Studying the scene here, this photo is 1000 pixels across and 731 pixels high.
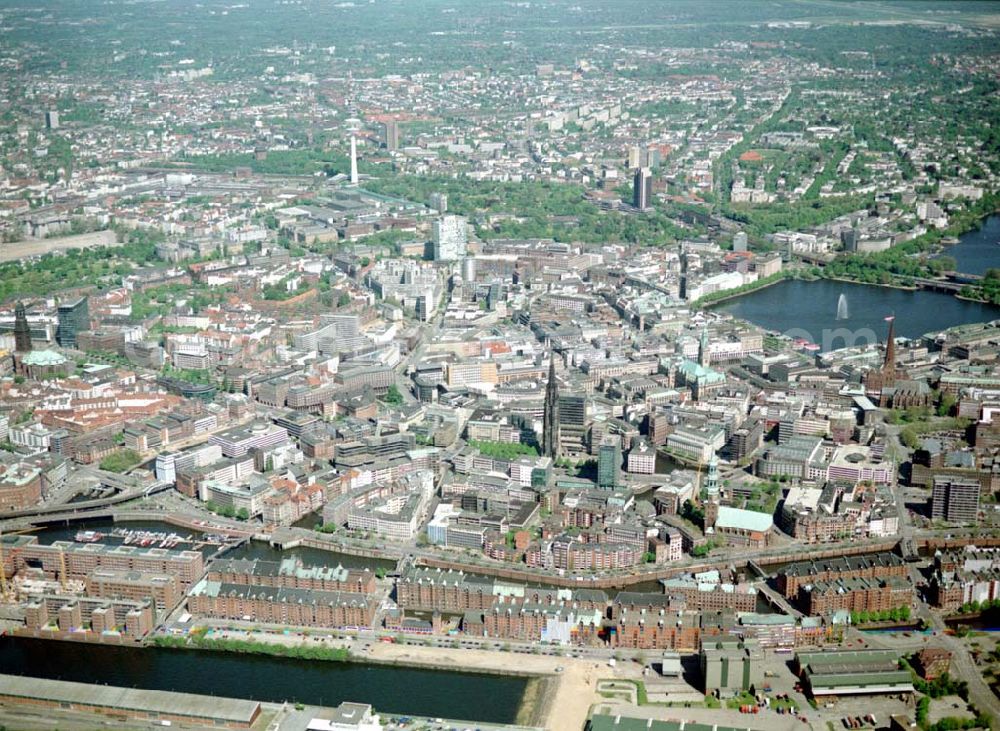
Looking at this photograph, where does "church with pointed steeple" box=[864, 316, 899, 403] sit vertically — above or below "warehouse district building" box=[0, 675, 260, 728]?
above

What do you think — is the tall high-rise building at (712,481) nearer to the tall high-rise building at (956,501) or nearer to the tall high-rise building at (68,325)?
the tall high-rise building at (956,501)

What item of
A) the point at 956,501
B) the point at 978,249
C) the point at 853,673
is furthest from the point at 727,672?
the point at 978,249

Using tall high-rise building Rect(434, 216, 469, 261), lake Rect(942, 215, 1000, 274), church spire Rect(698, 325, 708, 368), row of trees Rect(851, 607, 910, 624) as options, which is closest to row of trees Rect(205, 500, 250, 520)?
row of trees Rect(851, 607, 910, 624)

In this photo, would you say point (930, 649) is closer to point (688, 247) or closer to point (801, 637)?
point (801, 637)

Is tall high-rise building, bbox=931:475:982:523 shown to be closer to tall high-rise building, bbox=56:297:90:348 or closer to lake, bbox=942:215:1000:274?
lake, bbox=942:215:1000:274

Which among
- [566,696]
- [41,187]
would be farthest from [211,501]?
[41,187]

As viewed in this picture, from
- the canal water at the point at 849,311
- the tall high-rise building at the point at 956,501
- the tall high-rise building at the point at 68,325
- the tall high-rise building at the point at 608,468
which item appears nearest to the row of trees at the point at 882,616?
the tall high-rise building at the point at 956,501
